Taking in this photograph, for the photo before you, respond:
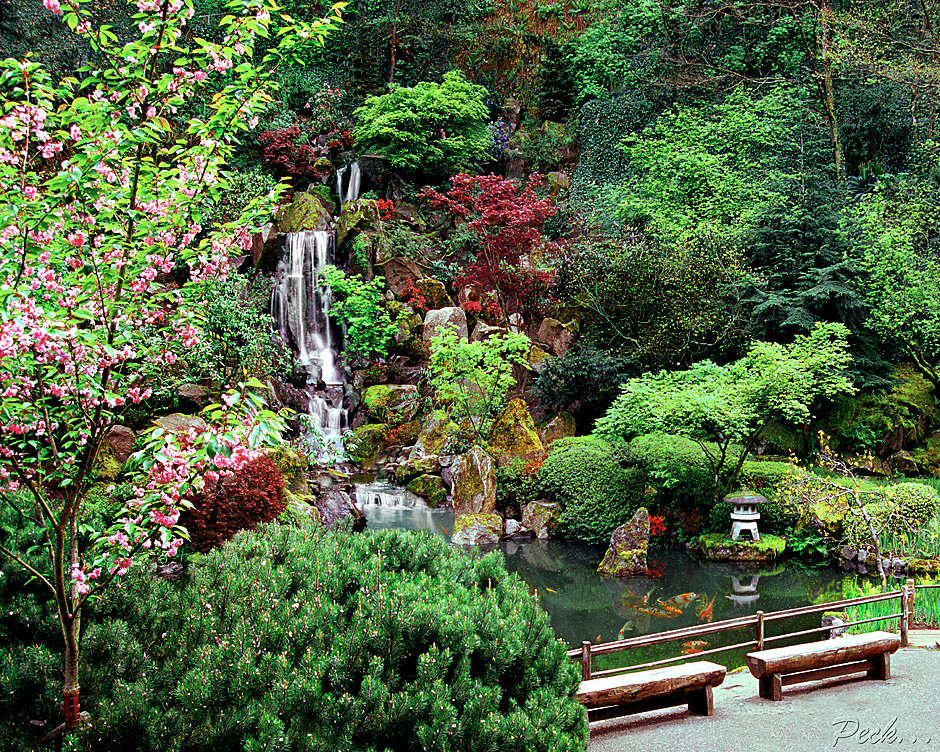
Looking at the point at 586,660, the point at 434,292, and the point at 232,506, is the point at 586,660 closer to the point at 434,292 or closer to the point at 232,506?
the point at 232,506

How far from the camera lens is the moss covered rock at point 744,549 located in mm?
10078

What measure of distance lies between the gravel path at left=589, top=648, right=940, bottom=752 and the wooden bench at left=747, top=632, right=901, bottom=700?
0.28ft

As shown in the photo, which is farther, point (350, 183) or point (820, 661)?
point (350, 183)

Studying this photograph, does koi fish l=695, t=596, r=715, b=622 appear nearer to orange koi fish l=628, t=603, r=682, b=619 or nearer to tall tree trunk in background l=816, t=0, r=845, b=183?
orange koi fish l=628, t=603, r=682, b=619

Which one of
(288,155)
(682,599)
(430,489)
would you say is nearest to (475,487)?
(430,489)

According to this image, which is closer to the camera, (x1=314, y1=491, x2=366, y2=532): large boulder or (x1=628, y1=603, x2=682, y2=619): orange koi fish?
(x1=628, y1=603, x2=682, y2=619): orange koi fish

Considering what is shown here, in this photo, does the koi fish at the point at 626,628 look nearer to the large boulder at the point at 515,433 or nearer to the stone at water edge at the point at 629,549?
the stone at water edge at the point at 629,549

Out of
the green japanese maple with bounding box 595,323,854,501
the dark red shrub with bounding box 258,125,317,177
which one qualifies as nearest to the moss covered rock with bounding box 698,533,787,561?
the green japanese maple with bounding box 595,323,854,501

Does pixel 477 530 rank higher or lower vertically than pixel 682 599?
higher

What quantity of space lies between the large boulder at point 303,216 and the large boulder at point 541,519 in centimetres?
975

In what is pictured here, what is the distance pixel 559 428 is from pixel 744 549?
3986mm

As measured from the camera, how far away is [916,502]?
9508mm

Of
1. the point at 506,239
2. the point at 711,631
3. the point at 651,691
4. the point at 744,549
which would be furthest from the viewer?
the point at 506,239

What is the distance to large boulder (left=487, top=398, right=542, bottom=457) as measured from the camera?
12.3 metres
